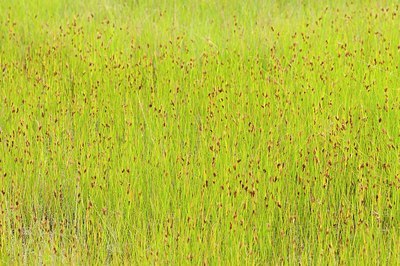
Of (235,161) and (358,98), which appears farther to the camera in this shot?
(358,98)

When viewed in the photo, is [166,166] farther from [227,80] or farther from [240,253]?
[227,80]

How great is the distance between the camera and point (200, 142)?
479 cm

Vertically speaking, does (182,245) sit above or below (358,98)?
below

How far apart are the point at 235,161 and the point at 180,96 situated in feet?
4.34

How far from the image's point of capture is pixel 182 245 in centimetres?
385

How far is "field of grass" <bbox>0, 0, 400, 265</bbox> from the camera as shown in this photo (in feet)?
13.1

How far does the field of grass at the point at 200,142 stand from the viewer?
13.1 feet

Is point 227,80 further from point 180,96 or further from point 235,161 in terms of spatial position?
point 235,161

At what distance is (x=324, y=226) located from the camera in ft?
13.8


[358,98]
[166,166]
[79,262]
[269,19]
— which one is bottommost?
[79,262]

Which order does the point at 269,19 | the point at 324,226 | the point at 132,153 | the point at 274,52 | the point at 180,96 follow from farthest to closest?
the point at 269,19 < the point at 274,52 < the point at 180,96 < the point at 132,153 < the point at 324,226

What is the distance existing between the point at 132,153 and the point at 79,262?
1099 millimetres

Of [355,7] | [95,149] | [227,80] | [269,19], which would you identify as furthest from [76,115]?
[355,7]

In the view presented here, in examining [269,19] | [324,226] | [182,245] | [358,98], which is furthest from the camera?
[269,19]
